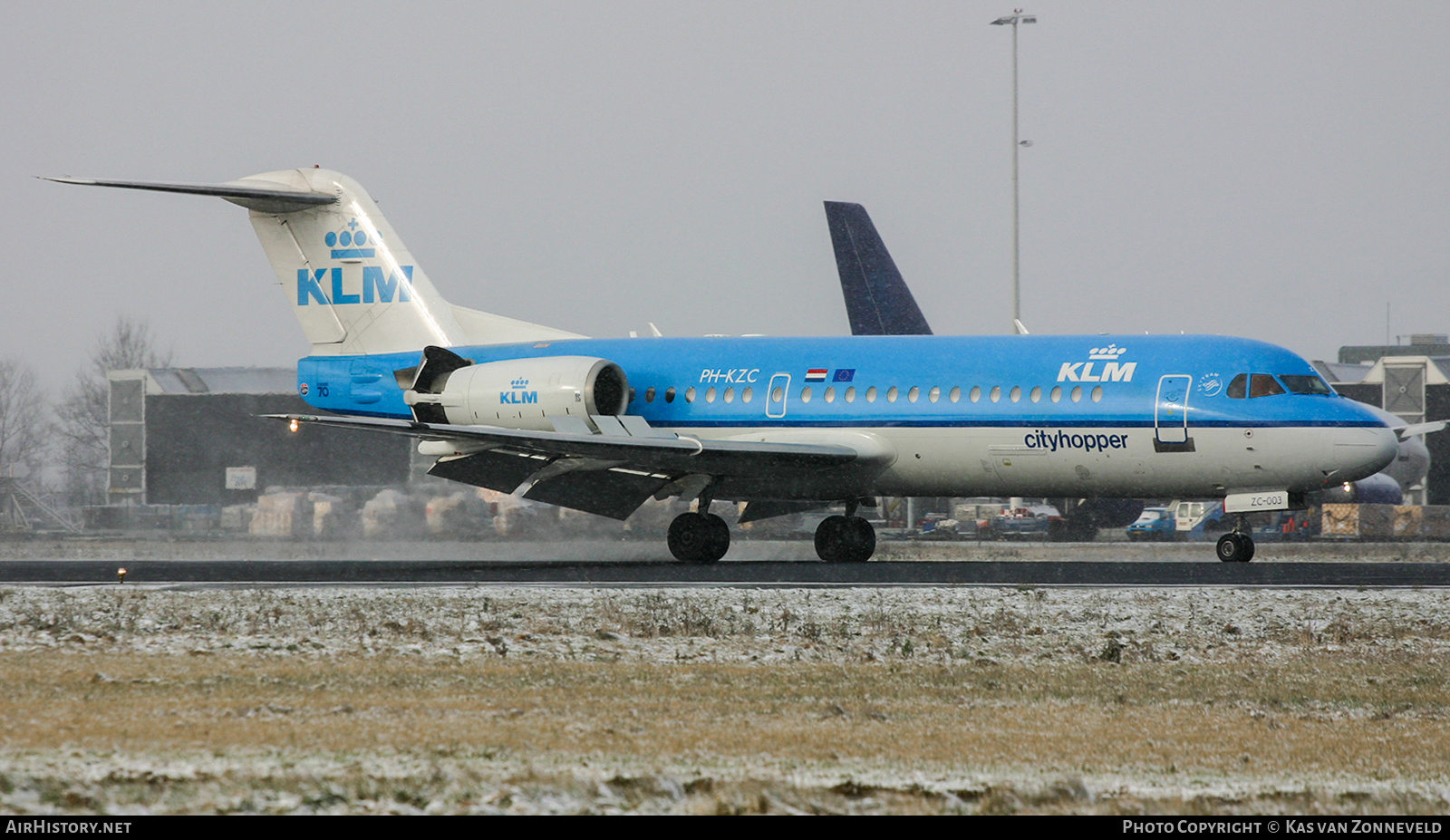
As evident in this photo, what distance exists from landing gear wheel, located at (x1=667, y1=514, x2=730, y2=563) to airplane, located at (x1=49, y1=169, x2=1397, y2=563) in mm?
34

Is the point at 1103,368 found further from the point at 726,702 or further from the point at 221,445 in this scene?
the point at 221,445

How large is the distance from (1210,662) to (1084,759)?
15.2 feet

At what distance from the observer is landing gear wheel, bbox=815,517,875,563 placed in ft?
84.1

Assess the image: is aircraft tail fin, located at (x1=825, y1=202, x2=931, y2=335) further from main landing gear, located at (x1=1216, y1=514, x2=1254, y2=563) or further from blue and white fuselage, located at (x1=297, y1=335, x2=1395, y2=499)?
main landing gear, located at (x1=1216, y1=514, x2=1254, y2=563)

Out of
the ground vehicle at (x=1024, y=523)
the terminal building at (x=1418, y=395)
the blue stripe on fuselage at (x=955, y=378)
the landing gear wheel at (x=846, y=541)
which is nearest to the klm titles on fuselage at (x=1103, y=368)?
the blue stripe on fuselage at (x=955, y=378)

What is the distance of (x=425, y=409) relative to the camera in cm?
2717

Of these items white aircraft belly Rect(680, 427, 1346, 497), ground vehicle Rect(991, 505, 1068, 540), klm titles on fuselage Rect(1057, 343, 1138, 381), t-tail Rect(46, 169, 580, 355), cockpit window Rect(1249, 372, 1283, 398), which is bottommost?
ground vehicle Rect(991, 505, 1068, 540)

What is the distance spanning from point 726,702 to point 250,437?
205ft

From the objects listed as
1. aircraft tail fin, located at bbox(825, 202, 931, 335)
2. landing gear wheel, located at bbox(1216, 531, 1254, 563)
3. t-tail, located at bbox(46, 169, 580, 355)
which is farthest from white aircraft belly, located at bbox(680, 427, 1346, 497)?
aircraft tail fin, located at bbox(825, 202, 931, 335)

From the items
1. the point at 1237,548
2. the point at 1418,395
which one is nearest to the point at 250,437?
the point at 1418,395

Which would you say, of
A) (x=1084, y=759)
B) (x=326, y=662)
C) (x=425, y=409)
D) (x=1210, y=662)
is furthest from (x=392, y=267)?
(x=1084, y=759)

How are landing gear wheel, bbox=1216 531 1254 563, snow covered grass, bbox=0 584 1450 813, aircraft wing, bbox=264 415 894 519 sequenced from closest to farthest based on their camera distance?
snow covered grass, bbox=0 584 1450 813, landing gear wheel, bbox=1216 531 1254 563, aircraft wing, bbox=264 415 894 519

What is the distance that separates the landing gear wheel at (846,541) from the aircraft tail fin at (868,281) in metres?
16.0

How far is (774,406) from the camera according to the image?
2481cm
